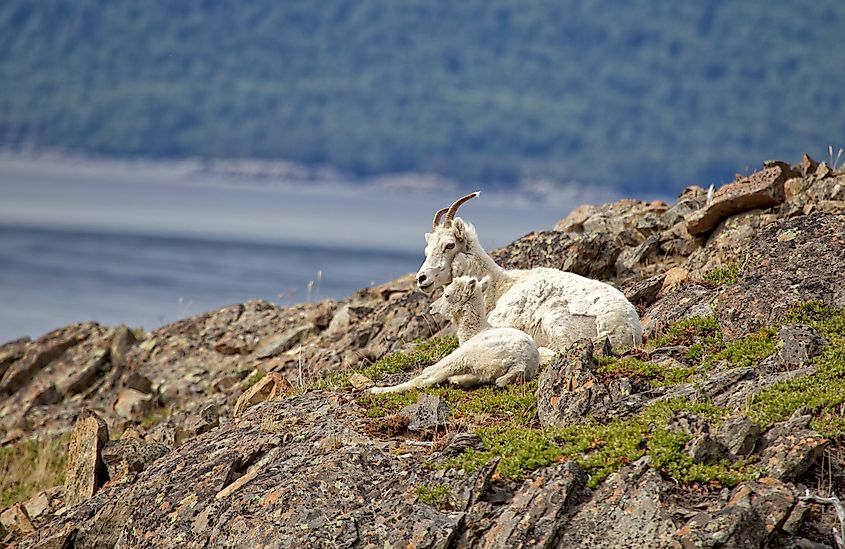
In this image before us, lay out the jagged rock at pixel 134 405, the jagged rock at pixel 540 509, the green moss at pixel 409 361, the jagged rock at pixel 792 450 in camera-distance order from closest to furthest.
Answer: the jagged rock at pixel 540 509, the jagged rock at pixel 792 450, the green moss at pixel 409 361, the jagged rock at pixel 134 405

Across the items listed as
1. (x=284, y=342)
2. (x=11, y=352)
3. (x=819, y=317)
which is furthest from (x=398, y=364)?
(x=11, y=352)

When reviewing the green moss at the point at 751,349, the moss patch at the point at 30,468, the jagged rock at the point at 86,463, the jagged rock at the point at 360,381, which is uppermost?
the green moss at the point at 751,349

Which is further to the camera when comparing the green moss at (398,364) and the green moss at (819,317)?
the green moss at (398,364)

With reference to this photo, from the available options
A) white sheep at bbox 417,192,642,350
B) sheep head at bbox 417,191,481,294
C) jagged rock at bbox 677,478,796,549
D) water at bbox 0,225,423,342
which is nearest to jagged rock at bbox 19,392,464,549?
jagged rock at bbox 677,478,796,549

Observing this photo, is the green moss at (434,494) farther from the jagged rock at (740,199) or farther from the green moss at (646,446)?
the jagged rock at (740,199)

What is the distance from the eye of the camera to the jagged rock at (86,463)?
13328 mm

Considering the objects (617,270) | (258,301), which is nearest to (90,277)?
(258,301)

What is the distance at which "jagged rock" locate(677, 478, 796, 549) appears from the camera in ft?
26.6

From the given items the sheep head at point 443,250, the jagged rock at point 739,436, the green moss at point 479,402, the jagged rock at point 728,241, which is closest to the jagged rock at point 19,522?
the green moss at point 479,402

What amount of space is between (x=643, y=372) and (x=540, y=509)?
2981mm

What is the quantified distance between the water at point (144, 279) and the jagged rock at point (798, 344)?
192 feet

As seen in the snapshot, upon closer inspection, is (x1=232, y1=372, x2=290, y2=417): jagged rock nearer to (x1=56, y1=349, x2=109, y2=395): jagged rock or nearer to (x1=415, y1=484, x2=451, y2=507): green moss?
(x1=415, y1=484, x2=451, y2=507): green moss

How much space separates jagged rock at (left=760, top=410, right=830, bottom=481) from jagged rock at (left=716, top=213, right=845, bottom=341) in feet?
9.67

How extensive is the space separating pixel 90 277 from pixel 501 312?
439 feet
